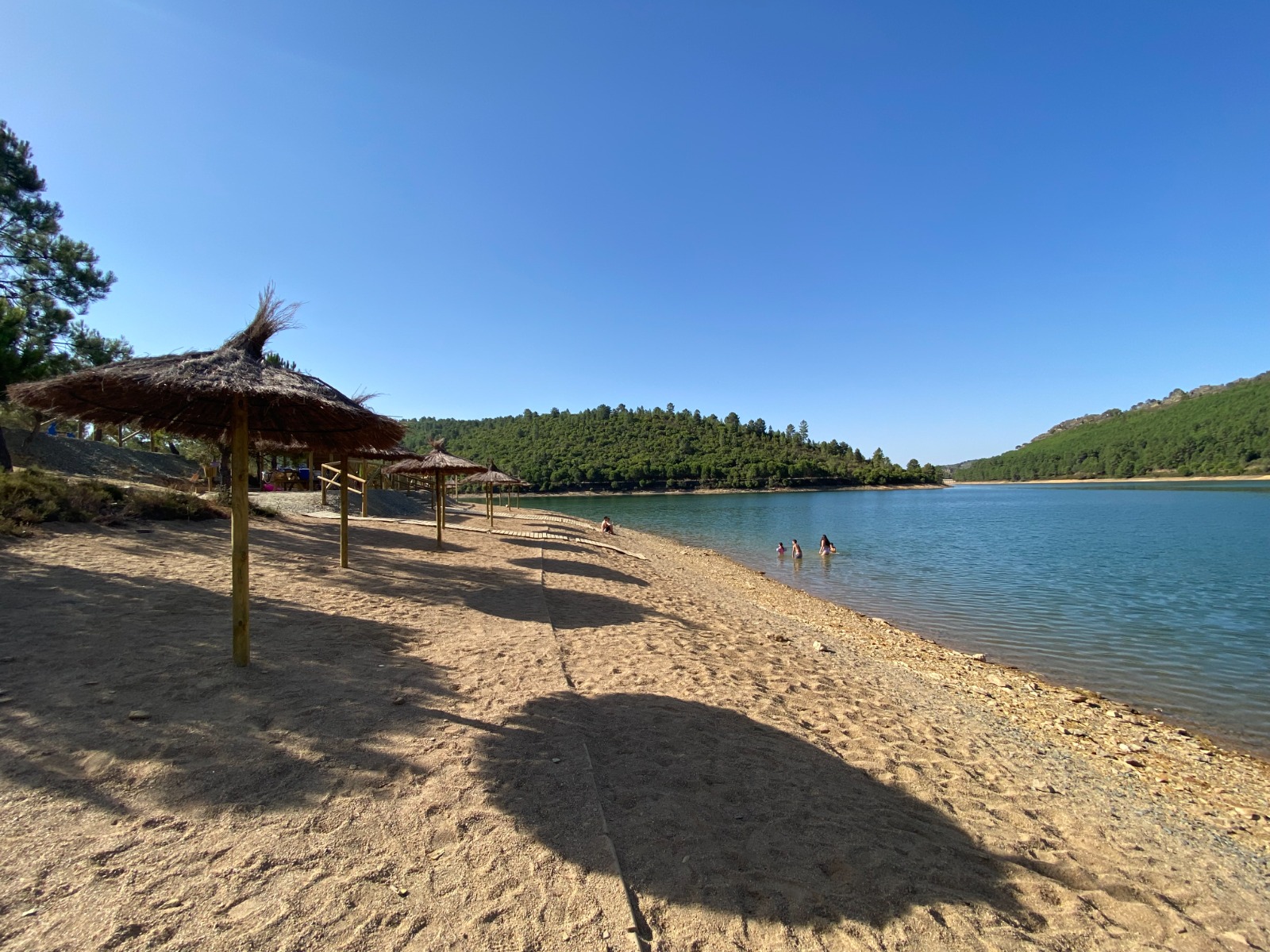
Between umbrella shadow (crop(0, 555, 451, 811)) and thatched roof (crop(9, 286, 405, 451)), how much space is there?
195cm

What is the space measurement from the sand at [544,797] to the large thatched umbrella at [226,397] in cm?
137

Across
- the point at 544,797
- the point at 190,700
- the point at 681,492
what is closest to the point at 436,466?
the point at 190,700

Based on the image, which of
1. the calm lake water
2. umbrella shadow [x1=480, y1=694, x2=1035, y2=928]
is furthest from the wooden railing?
the calm lake water

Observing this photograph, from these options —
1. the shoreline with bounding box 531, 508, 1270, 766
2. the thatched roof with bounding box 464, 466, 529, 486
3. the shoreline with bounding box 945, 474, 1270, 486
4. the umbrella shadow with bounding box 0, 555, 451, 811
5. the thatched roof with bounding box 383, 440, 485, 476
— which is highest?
the shoreline with bounding box 945, 474, 1270, 486

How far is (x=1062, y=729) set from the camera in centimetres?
628

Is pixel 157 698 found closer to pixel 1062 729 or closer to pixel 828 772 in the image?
pixel 828 772

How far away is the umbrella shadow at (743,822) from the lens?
2.79 m

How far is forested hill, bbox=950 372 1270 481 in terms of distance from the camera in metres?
112

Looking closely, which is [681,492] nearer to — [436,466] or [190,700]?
[436,466]

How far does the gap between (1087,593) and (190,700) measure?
1834 cm

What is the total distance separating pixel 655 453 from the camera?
114 metres

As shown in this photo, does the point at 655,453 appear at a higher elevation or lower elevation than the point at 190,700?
higher

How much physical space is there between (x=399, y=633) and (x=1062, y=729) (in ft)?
24.0

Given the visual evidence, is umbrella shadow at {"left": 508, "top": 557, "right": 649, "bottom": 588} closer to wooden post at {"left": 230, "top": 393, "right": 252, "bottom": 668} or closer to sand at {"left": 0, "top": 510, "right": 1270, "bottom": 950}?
sand at {"left": 0, "top": 510, "right": 1270, "bottom": 950}
